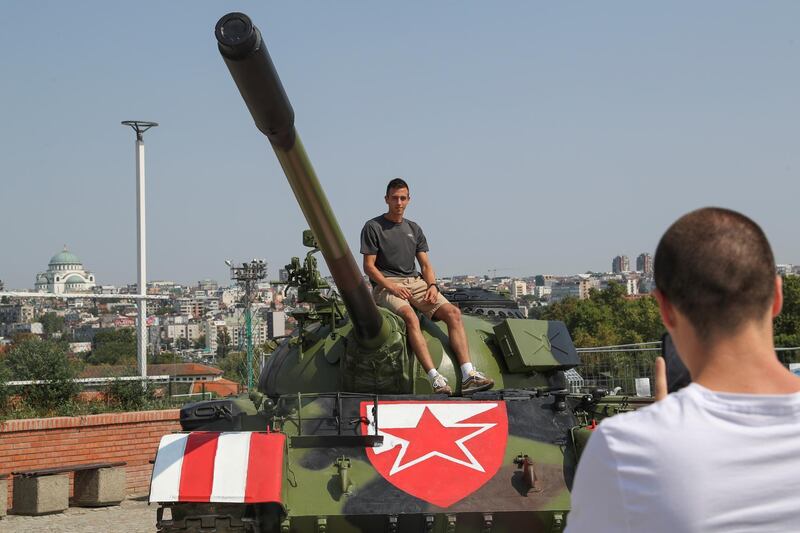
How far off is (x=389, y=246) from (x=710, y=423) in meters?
7.78

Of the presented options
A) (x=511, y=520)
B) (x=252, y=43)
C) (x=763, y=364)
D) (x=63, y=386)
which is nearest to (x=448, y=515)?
(x=511, y=520)

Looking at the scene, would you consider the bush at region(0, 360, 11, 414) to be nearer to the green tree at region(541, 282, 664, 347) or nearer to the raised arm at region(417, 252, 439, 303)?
the raised arm at region(417, 252, 439, 303)

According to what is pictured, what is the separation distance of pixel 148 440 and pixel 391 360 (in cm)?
928

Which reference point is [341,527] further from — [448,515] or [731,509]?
[731,509]

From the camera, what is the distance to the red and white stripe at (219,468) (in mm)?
7430

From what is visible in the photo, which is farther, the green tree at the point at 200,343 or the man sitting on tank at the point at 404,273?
the green tree at the point at 200,343

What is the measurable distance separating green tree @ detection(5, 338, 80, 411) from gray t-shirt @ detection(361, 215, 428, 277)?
9.12 metres

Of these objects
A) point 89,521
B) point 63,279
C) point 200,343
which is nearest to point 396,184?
point 89,521

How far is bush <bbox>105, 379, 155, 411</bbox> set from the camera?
1811cm

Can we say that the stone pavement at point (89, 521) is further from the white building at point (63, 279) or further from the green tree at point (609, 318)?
the green tree at point (609, 318)

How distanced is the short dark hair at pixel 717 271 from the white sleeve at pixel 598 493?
0.34 m

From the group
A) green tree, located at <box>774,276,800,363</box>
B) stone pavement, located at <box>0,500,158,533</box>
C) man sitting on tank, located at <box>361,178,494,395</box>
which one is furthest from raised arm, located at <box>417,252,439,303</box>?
green tree, located at <box>774,276,800,363</box>

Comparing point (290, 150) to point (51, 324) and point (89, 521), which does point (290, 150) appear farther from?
point (51, 324)

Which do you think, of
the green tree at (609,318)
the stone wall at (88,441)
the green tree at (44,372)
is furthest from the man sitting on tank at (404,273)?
the green tree at (609,318)
